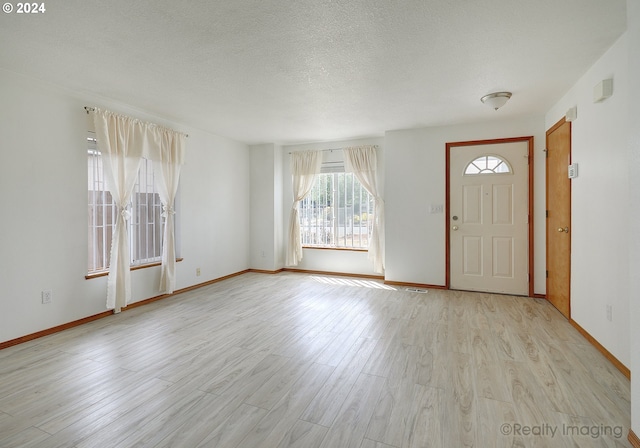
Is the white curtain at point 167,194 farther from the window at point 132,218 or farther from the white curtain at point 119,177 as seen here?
the white curtain at point 119,177

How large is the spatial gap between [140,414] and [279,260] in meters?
4.54

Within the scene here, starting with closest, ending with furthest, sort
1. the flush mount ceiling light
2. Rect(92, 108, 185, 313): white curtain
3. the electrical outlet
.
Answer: the electrical outlet → the flush mount ceiling light → Rect(92, 108, 185, 313): white curtain

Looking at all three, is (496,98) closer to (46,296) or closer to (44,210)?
(44,210)

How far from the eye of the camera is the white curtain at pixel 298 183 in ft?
20.1

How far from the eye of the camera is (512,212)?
15.3ft

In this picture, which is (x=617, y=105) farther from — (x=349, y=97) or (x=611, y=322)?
(x=349, y=97)

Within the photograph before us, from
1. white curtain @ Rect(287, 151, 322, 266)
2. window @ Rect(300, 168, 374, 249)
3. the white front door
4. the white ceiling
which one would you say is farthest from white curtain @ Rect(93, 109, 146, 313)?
the white front door

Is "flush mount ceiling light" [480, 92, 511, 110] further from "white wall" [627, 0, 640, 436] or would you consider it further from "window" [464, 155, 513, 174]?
"white wall" [627, 0, 640, 436]

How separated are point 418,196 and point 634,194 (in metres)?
3.44

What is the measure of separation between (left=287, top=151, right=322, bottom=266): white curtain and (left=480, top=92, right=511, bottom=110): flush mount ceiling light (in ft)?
9.98

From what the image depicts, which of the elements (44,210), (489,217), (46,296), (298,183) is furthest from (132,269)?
(489,217)

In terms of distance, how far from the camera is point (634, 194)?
173 cm

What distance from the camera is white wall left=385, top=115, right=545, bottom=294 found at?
5.00 m

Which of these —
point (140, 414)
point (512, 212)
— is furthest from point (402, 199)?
point (140, 414)
